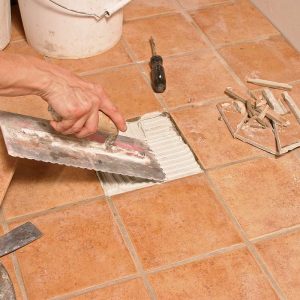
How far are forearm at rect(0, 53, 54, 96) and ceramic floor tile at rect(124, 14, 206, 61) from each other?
73 cm

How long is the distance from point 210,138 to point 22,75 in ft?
2.01

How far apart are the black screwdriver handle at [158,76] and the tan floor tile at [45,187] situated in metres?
0.39

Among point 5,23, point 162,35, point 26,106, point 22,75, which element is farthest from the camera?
point 162,35

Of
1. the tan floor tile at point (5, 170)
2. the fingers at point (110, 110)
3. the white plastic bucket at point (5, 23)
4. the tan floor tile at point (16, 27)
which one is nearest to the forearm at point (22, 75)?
the fingers at point (110, 110)

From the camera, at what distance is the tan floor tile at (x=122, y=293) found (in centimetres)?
104

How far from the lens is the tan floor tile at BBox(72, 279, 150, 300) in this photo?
3.43ft

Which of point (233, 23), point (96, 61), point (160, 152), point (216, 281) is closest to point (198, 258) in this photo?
point (216, 281)

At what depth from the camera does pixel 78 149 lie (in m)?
1.18

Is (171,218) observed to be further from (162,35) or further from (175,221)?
(162,35)

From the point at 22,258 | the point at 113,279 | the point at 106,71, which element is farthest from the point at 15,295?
the point at 106,71

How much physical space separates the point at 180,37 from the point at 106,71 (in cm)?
33

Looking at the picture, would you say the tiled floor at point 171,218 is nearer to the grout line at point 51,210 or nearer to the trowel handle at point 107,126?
the grout line at point 51,210

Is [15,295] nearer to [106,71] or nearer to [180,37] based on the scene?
[106,71]

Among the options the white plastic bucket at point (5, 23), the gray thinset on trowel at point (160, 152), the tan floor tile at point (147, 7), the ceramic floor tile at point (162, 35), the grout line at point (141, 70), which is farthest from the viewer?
the tan floor tile at point (147, 7)
